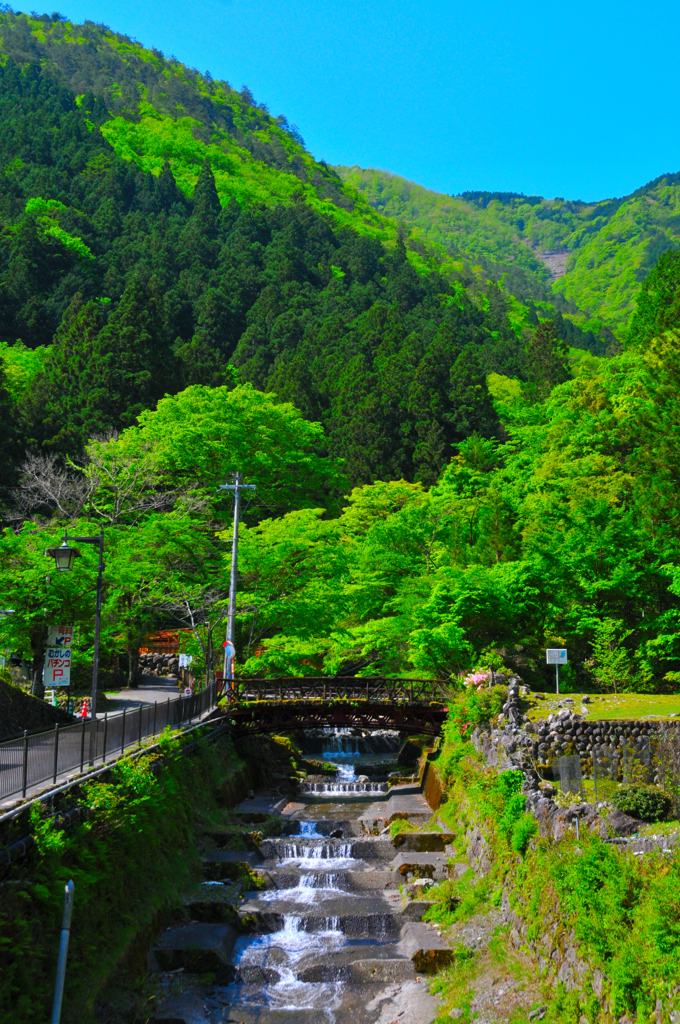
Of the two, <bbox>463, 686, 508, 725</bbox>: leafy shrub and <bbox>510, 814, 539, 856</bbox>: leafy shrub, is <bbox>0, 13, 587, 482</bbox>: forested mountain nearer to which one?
<bbox>463, 686, 508, 725</bbox>: leafy shrub

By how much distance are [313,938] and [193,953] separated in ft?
10.3

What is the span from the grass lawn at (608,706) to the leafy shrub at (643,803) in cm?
503

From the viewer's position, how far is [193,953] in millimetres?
15836

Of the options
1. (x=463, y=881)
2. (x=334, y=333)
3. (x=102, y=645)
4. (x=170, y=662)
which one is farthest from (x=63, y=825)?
(x=334, y=333)

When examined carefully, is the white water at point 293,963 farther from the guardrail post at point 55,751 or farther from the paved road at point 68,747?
the guardrail post at point 55,751

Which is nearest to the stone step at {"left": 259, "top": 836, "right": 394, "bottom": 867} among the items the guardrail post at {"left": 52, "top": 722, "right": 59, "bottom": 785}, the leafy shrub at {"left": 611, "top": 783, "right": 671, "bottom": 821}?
the leafy shrub at {"left": 611, "top": 783, "right": 671, "bottom": 821}

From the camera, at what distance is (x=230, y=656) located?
30.6 meters

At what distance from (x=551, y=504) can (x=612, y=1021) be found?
25.0 m

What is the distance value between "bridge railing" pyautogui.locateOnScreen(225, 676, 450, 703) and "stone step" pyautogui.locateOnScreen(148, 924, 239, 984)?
1373 centimetres

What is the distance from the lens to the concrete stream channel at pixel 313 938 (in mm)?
14992

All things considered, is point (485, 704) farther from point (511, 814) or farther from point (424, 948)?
point (424, 948)

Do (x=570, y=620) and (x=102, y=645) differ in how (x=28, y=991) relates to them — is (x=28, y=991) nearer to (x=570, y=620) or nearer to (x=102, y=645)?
(x=570, y=620)

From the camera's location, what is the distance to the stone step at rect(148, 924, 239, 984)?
51.4 feet

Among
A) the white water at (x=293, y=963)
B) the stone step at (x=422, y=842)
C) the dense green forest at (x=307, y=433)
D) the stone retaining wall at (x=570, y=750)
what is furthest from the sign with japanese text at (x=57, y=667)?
the stone retaining wall at (x=570, y=750)
